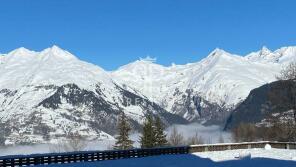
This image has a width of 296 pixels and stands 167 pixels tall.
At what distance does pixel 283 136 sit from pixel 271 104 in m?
13.3

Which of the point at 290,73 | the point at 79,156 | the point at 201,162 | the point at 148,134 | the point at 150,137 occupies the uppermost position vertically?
the point at 290,73

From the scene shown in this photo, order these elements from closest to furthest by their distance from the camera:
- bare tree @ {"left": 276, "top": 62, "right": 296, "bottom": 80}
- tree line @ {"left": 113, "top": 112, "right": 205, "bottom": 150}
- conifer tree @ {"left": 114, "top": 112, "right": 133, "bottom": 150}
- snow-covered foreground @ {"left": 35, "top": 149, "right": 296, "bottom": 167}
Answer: snow-covered foreground @ {"left": 35, "top": 149, "right": 296, "bottom": 167}, bare tree @ {"left": 276, "top": 62, "right": 296, "bottom": 80}, tree line @ {"left": 113, "top": 112, "right": 205, "bottom": 150}, conifer tree @ {"left": 114, "top": 112, "right": 133, "bottom": 150}

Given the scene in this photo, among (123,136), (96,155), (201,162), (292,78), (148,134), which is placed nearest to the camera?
(201,162)

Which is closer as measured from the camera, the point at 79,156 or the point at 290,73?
the point at 79,156

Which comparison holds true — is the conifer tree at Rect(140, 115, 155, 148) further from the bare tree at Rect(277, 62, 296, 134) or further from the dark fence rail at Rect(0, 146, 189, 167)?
the dark fence rail at Rect(0, 146, 189, 167)

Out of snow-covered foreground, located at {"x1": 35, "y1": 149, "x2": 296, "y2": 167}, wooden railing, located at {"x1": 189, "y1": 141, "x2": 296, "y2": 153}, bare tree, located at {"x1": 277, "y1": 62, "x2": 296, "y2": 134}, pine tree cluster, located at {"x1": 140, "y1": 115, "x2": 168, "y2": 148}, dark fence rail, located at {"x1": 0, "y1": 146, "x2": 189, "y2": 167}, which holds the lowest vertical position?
snow-covered foreground, located at {"x1": 35, "y1": 149, "x2": 296, "y2": 167}

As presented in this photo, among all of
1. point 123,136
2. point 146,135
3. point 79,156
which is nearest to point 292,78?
point 79,156

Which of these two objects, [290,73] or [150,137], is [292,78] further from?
[150,137]

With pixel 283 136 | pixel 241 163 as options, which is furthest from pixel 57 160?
pixel 283 136

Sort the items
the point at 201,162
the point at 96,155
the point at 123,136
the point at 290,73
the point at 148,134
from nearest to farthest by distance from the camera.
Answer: the point at 201,162, the point at 96,155, the point at 290,73, the point at 148,134, the point at 123,136

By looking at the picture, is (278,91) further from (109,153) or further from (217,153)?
(109,153)

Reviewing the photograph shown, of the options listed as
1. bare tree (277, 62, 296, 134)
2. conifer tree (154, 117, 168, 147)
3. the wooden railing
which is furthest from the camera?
conifer tree (154, 117, 168, 147)

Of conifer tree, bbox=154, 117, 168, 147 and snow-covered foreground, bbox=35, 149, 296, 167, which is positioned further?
conifer tree, bbox=154, 117, 168, 147

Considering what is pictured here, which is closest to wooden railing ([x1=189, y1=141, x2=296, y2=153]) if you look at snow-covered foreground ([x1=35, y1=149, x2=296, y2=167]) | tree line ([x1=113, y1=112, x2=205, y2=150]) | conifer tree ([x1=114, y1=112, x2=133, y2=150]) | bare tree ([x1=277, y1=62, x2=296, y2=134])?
bare tree ([x1=277, y1=62, x2=296, y2=134])
